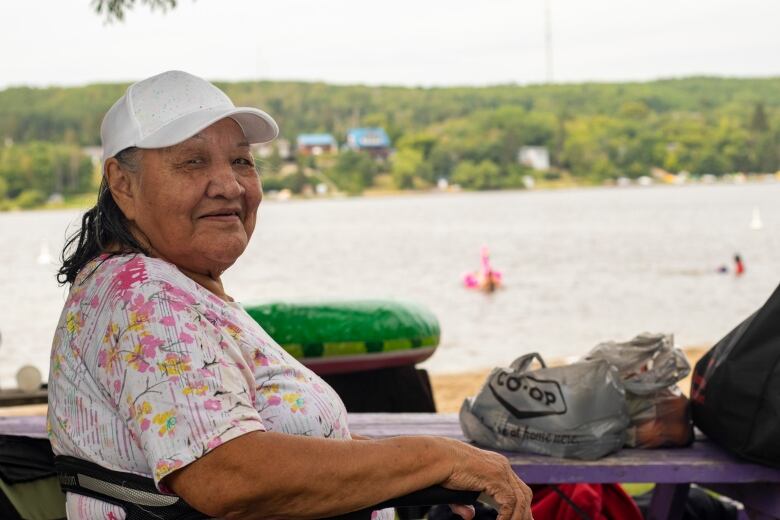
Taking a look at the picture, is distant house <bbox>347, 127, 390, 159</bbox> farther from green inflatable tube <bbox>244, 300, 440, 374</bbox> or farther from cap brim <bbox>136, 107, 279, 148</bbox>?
cap brim <bbox>136, 107, 279, 148</bbox>

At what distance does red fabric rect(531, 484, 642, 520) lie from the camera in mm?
3094

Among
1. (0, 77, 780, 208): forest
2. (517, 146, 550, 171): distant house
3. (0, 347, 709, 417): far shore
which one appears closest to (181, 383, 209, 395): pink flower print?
(0, 347, 709, 417): far shore

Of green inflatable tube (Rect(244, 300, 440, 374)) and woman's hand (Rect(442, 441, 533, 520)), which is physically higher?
woman's hand (Rect(442, 441, 533, 520))

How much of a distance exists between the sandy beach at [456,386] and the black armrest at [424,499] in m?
6.84

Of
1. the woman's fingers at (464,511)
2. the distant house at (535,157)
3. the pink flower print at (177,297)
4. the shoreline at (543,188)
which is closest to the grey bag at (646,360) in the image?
the woman's fingers at (464,511)

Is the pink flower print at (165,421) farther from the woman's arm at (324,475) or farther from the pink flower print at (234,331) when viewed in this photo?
the pink flower print at (234,331)

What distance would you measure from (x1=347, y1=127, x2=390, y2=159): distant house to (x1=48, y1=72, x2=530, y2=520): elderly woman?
7778 centimetres

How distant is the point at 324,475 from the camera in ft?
5.90

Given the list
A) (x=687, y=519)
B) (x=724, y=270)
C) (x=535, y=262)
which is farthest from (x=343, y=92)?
(x=687, y=519)

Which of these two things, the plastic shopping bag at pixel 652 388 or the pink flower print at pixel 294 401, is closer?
the pink flower print at pixel 294 401

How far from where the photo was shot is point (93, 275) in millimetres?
1917

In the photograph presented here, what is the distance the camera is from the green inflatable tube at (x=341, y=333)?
4164mm

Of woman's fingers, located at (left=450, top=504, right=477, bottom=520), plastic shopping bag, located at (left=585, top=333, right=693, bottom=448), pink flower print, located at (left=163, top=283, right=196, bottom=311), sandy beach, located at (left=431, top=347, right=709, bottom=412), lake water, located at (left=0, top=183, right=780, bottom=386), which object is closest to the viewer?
pink flower print, located at (left=163, top=283, right=196, bottom=311)

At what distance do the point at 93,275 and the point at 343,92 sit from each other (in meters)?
78.0
